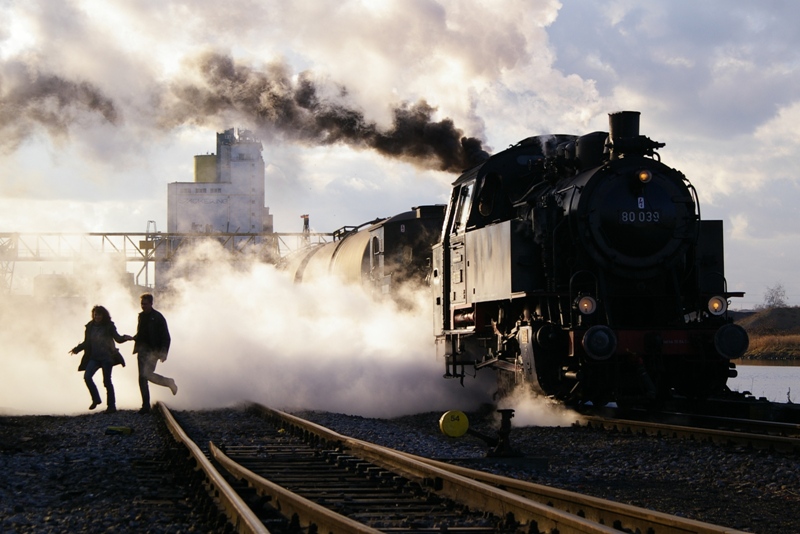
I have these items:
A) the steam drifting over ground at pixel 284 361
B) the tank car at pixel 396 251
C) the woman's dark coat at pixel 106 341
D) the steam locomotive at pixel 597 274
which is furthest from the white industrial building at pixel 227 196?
the steam locomotive at pixel 597 274

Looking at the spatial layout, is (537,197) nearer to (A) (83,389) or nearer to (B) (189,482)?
(B) (189,482)

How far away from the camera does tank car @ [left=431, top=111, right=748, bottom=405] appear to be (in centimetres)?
1202

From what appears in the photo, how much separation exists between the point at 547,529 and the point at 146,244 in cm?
5313

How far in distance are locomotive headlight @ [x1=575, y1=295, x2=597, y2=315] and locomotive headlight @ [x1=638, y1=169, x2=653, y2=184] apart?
155 cm

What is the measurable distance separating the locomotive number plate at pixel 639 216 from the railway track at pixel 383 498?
443cm

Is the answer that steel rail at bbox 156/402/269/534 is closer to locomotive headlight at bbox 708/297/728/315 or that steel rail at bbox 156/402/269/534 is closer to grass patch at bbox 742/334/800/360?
locomotive headlight at bbox 708/297/728/315

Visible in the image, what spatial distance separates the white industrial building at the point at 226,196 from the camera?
9606cm

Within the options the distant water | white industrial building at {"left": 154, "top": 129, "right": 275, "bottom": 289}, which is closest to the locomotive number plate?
the distant water

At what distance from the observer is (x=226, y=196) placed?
102 metres

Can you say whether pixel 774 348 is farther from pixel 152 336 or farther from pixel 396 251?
pixel 152 336

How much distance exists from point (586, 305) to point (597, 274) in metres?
0.67

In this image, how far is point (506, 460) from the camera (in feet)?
30.5

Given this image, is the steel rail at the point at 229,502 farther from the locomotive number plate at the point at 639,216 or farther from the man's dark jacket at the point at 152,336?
the man's dark jacket at the point at 152,336

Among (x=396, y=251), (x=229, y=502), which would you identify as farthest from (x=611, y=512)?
(x=396, y=251)
